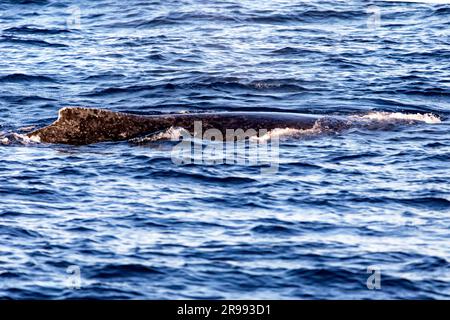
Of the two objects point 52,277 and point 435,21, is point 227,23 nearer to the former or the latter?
point 435,21

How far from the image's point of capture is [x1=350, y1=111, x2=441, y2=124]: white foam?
24047mm

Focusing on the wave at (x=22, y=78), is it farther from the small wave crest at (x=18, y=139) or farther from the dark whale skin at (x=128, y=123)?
the dark whale skin at (x=128, y=123)

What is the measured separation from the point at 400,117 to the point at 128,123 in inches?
259

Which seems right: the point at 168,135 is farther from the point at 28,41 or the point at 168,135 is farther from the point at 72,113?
the point at 28,41

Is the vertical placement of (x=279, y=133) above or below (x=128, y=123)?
below

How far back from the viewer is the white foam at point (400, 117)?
947 inches

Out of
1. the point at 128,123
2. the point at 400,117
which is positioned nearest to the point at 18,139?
the point at 128,123

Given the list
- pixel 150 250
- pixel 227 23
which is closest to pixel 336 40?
pixel 227 23

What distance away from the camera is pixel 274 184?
1844cm

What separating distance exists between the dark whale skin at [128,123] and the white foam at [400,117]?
1814 mm

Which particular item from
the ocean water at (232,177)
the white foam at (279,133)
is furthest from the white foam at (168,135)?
the white foam at (279,133)

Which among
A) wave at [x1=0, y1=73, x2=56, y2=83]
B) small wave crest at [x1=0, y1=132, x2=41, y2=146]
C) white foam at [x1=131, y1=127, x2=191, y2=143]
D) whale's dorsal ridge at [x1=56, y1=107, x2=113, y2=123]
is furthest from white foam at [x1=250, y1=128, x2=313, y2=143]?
wave at [x1=0, y1=73, x2=56, y2=83]

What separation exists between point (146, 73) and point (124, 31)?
6508mm

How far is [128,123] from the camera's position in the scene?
21859mm
